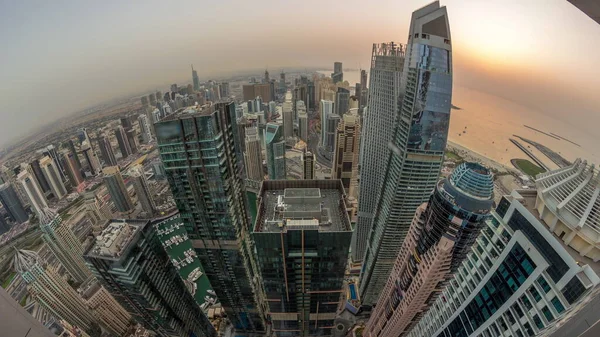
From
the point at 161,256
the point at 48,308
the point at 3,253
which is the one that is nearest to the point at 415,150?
the point at 161,256

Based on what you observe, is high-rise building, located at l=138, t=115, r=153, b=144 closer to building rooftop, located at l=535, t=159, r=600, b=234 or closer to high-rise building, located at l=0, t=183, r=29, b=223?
high-rise building, located at l=0, t=183, r=29, b=223

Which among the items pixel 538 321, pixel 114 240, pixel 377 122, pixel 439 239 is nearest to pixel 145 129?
pixel 114 240

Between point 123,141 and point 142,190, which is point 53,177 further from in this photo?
point 123,141

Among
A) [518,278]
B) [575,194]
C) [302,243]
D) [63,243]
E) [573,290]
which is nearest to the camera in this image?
[573,290]

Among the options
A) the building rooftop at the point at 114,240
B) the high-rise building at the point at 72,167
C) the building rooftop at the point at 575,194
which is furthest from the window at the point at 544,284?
the high-rise building at the point at 72,167

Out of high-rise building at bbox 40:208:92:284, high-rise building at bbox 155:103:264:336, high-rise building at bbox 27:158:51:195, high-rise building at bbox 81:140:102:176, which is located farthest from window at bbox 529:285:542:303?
high-rise building at bbox 81:140:102:176

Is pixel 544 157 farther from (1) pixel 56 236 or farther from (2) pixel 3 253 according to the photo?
(2) pixel 3 253

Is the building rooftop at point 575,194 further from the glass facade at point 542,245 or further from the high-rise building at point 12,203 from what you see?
the high-rise building at point 12,203
